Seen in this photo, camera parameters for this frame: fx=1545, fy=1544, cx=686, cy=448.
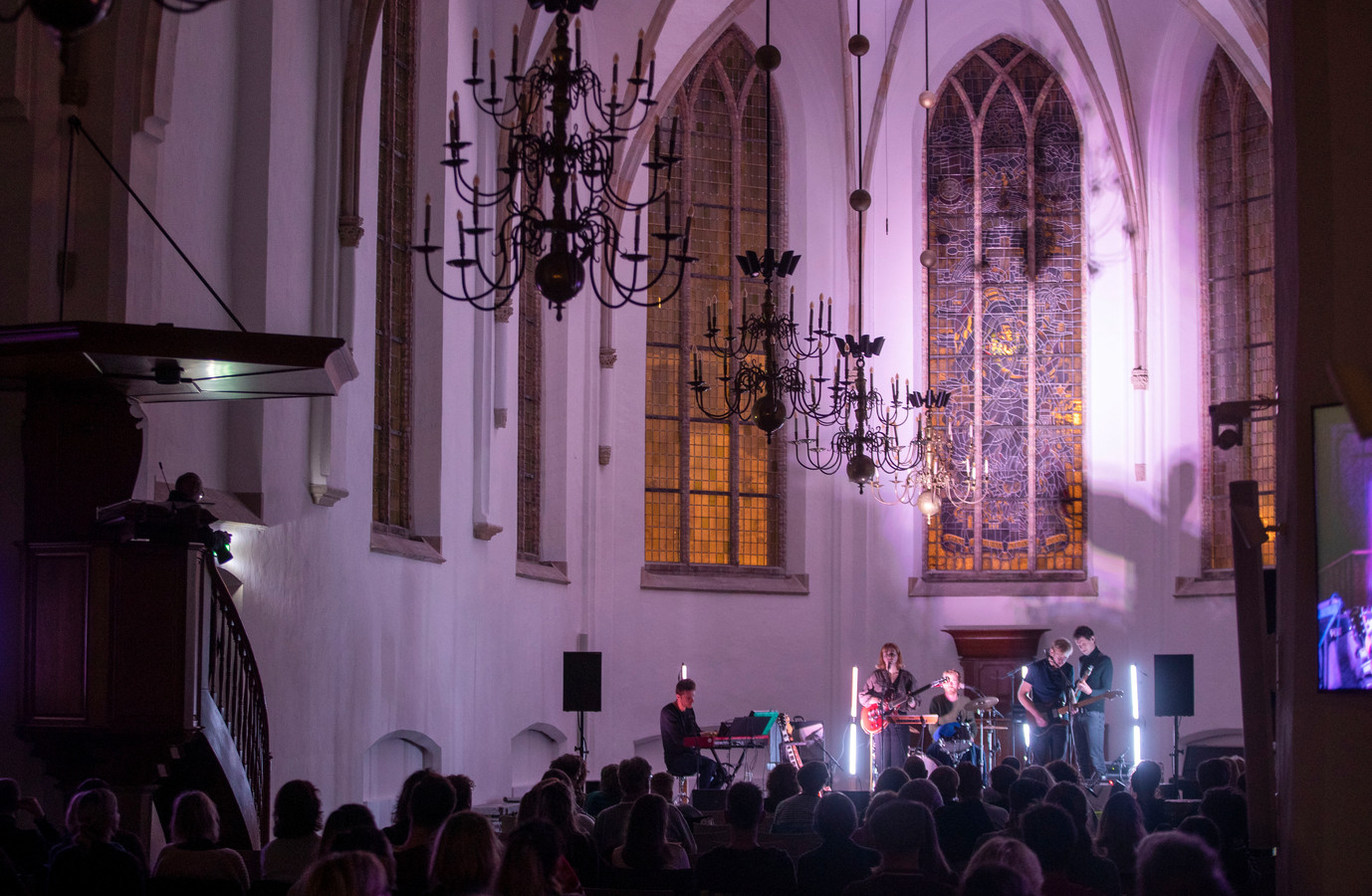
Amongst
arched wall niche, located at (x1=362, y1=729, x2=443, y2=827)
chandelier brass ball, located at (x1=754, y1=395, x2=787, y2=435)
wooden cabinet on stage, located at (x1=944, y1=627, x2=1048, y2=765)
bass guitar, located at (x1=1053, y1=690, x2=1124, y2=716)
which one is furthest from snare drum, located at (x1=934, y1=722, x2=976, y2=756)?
chandelier brass ball, located at (x1=754, y1=395, x2=787, y2=435)

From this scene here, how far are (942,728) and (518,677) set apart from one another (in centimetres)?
385

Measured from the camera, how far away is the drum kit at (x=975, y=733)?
1366 cm

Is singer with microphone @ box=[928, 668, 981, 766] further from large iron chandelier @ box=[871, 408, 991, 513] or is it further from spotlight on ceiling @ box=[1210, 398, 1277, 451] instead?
spotlight on ceiling @ box=[1210, 398, 1277, 451]

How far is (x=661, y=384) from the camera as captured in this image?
17.0 m

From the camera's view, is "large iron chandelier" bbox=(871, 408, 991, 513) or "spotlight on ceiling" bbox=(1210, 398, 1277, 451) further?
"large iron chandelier" bbox=(871, 408, 991, 513)

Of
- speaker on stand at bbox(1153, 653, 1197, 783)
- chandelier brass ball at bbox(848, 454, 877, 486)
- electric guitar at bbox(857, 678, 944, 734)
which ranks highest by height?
chandelier brass ball at bbox(848, 454, 877, 486)

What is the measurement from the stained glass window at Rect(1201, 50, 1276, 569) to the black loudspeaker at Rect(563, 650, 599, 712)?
709 centimetres

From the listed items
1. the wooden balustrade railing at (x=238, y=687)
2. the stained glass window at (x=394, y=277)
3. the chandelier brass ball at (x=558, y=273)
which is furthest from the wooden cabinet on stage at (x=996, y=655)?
the chandelier brass ball at (x=558, y=273)

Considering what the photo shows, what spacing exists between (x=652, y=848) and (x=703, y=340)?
38.6 feet

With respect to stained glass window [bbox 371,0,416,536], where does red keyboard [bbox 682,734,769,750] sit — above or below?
below

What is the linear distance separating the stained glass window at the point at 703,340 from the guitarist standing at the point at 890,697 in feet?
10.2

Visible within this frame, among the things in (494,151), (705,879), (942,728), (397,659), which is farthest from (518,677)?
(705,879)

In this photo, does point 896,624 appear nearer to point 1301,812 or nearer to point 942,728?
point 942,728

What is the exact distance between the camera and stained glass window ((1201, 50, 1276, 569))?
1642cm
